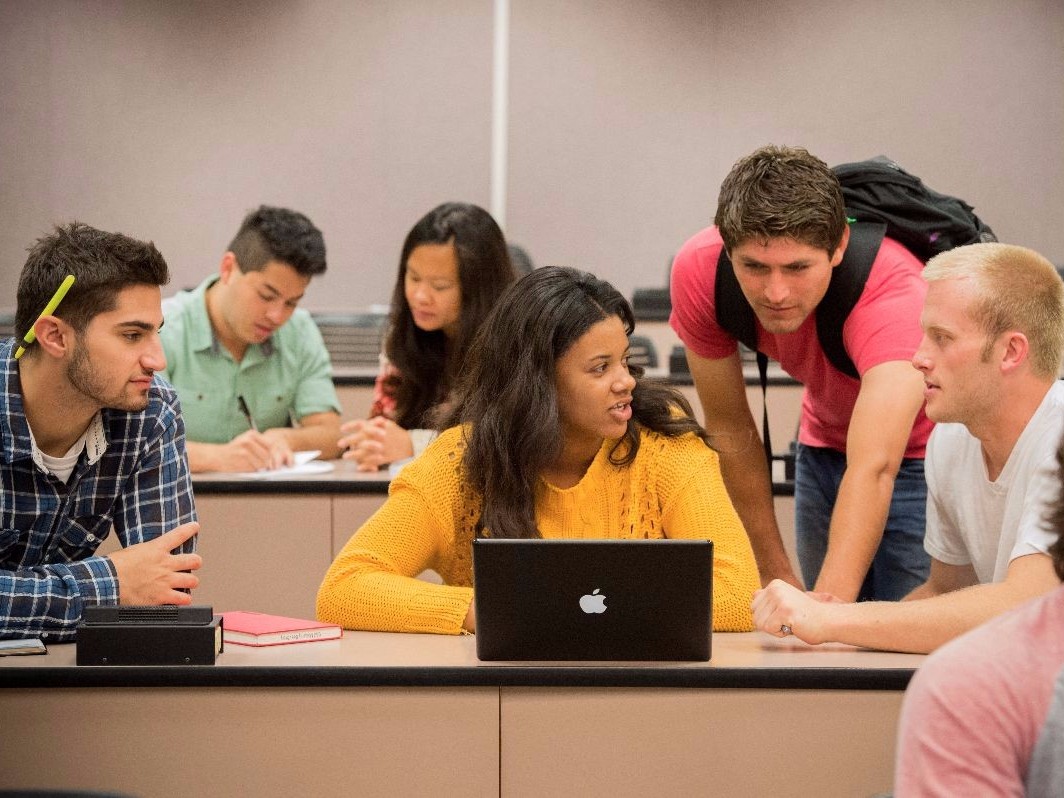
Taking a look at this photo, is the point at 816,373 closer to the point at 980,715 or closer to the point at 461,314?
the point at 461,314

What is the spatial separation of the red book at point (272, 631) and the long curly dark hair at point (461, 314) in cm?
141

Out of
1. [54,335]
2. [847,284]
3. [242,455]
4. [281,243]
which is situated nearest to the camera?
[54,335]

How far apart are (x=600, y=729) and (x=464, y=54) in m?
5.88

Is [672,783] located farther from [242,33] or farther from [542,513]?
[242,33]

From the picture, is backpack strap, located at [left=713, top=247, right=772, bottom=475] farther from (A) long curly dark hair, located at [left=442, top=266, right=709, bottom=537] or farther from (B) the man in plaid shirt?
(B) the man in plaid shirt

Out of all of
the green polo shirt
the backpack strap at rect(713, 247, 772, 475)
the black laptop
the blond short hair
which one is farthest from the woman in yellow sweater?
the green polo shirt

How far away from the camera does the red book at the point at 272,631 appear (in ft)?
6.03

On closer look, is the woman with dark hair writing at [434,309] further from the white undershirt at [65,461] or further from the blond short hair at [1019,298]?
the blond short hair at [1019,298]

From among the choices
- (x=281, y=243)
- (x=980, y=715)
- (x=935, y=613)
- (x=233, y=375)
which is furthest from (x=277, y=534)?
(x=980, y=715)

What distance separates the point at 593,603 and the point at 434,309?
178 cm

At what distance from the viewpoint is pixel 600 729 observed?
1671 mm

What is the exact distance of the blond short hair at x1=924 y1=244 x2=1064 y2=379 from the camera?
1.83 metres

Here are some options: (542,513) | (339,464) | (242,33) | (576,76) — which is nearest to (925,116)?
(576,76)

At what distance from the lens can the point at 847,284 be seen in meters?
2.27
